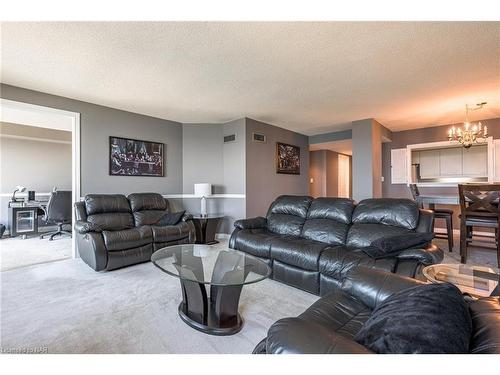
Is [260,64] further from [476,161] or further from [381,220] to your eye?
[476,161]

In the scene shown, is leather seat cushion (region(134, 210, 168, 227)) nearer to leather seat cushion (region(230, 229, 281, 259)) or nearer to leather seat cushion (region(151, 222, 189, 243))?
leather seat cushion (region(151, 222, 189, 243))

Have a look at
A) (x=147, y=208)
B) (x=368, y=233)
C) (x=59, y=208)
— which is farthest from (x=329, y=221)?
(x=59, y=208)

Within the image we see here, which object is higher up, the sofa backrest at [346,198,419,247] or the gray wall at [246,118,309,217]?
the gray wall at [246,118,309,217]

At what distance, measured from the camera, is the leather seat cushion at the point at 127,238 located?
2931mm

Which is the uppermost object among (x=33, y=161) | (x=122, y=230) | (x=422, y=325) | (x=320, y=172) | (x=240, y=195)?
(x=33, y=161)

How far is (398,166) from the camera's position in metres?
5.82

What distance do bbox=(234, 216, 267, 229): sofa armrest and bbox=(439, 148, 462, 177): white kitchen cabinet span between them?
17.4 feet

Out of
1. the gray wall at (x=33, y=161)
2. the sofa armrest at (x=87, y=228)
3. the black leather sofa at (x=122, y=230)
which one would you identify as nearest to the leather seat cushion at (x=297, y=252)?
the black leather sofa at (x=122, y=230)

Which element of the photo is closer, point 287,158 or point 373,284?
point 373,284

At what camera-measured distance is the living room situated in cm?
140

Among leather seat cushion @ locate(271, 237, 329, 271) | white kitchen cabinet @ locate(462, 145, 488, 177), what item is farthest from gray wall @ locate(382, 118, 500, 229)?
leather seat cushion @ locate(271, 237, 329, 271)

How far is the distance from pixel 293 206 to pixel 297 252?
3.16 feet
